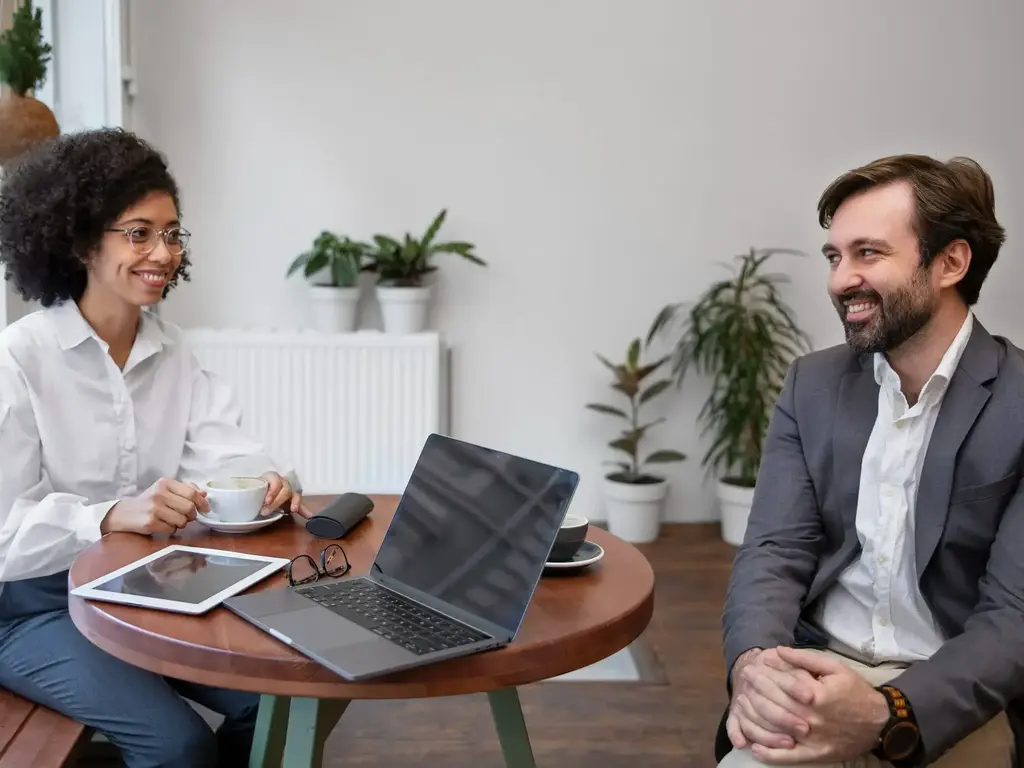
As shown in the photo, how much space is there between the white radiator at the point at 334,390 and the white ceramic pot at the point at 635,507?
2.50ft

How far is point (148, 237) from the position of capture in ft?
6.03

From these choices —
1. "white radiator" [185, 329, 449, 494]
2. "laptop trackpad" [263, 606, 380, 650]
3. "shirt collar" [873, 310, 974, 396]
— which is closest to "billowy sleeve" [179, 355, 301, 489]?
"laptop trackpad" [263, 606, 380, 650]

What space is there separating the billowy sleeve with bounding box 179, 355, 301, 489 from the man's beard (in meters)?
1.04

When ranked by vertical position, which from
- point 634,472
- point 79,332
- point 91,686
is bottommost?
point 634,472

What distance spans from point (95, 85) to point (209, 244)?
0.68 meters

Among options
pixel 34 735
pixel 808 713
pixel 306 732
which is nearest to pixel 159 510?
pixel 34 735

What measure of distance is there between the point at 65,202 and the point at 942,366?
1522mm

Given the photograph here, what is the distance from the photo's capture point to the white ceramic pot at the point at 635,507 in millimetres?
3805

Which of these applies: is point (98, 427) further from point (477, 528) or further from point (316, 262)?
point (316, 262)

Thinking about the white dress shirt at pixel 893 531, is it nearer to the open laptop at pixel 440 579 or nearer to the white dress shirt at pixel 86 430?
the open laptop at pixel 440 579

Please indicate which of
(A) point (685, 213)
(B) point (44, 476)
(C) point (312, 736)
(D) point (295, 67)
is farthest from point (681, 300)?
(C) point (312, 736)

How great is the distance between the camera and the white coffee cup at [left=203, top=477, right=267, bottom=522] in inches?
60.5

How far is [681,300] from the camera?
3.95m

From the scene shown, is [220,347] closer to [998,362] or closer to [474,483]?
[474,483]
